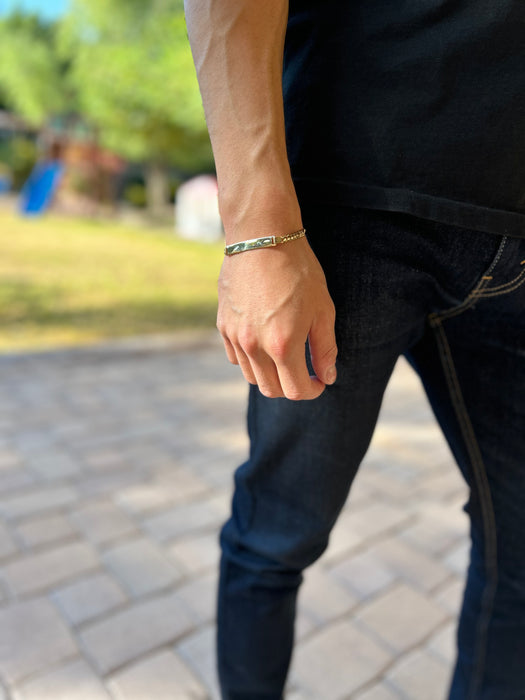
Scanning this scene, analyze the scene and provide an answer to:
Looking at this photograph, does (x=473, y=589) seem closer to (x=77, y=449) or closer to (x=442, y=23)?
(x=442, y=23)

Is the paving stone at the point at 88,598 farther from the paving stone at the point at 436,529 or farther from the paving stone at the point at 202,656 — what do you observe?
the paving stone at the point at 436,529

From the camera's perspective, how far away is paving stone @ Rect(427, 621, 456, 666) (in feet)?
5.16

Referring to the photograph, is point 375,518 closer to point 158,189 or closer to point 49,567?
point 49,567

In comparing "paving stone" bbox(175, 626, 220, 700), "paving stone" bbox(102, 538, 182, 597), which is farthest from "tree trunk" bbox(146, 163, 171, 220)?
"paving stone" bbox(175, 626, 220, 700)

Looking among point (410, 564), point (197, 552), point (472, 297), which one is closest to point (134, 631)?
point (197, 552)

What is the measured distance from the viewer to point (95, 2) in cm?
1905

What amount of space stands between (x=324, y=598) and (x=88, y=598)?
64 centimetres

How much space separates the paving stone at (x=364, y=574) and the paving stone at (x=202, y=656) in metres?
0.44

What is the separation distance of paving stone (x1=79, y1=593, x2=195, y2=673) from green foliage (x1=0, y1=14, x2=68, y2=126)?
2687 cm

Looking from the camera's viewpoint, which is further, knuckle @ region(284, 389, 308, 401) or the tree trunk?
the tree trunk

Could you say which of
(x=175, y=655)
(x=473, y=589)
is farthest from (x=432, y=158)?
(x=175, y=655)

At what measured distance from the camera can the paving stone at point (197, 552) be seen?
186cm

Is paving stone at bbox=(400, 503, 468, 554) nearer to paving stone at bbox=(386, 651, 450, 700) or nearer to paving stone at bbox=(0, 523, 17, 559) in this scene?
paving stone at bbox=(386, 651, 450, 700)

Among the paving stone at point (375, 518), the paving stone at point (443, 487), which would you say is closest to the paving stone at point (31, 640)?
the paving stone at point (375, 518)
